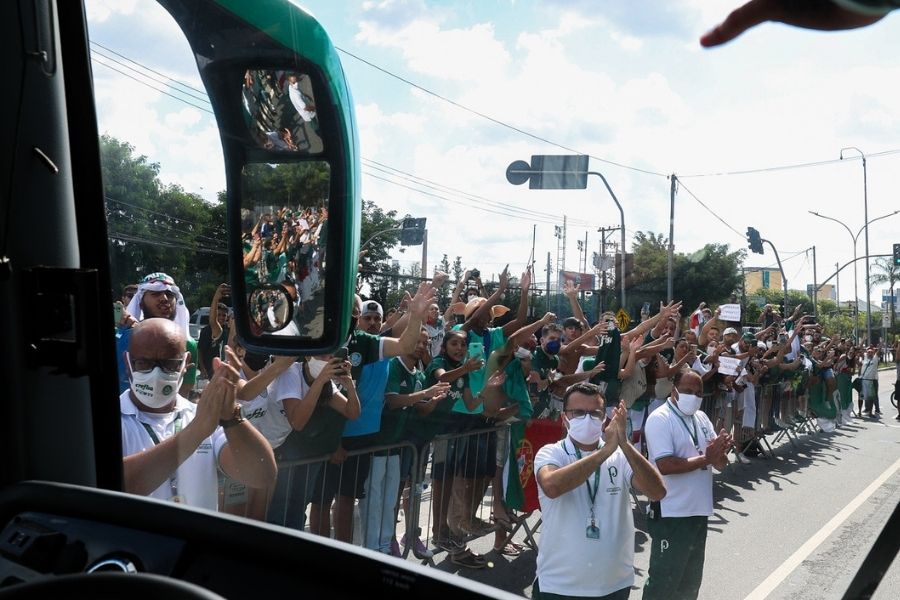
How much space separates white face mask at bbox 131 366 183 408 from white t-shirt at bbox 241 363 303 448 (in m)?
0.25

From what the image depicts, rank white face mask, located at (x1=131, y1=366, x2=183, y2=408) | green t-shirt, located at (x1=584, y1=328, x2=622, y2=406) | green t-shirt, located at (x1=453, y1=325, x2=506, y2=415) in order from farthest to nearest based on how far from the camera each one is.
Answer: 1. green t-shirt, located at (x1=584, y1=328, x2=622, y2=406)
2. green t-shirt, located at (x1=453, y1=325, x2=506, y2=415)
3. white face mask, located at (x1=131, y1=366, x2=183, y2=408)

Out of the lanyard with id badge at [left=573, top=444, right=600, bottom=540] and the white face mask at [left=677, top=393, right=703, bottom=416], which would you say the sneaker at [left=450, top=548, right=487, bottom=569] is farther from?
the white face mask at [left=677, top=393, right=703, bottom=416]

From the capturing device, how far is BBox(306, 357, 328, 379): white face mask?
227 centimetres

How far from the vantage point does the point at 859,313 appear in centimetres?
145

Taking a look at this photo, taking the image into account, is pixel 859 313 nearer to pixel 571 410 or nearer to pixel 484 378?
pixel 571 410

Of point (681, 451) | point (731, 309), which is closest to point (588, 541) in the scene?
point (681, 451)

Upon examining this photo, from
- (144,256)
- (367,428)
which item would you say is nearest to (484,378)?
(367,428)

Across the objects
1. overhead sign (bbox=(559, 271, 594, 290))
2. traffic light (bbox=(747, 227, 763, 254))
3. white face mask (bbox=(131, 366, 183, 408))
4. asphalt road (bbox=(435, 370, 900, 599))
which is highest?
traffic light (bbox=(747, 227, 763, 254))

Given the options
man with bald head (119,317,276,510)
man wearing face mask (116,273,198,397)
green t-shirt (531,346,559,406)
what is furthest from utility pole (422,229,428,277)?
green t-shirt (531,346,559,406)

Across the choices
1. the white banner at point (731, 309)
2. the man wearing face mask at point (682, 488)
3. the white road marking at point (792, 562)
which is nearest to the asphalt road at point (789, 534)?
the white road marking at point (792, 562)

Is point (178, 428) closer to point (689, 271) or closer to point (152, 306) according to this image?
point (152, 306)

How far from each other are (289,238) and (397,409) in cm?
394

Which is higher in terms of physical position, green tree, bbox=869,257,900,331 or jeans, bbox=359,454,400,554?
green tree, bbox=869,257,900,331

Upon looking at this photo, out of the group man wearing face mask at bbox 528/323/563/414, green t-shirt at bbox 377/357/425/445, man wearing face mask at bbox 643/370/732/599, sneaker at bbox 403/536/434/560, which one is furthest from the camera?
man wearing face mask at bbox 528/323/563/414
